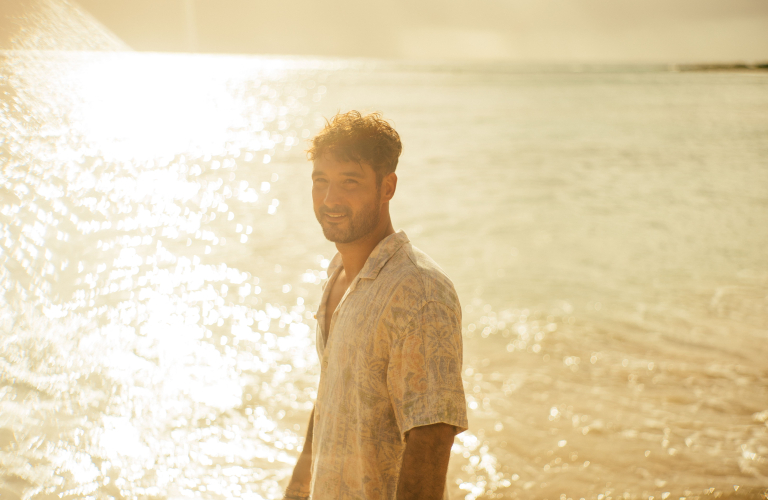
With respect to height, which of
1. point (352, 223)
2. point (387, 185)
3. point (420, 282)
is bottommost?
point (420, 282)

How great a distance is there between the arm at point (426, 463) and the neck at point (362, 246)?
652 mm

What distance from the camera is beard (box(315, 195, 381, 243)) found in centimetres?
210

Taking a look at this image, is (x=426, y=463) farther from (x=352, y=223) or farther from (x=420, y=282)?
(x=352, y=223)

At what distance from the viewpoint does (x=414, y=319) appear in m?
1.81

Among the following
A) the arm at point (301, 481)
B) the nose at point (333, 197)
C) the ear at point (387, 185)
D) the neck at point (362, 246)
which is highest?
the ear at point (387, 185)

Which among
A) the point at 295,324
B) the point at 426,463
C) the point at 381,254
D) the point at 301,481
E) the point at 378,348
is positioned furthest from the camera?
the point at 295,324

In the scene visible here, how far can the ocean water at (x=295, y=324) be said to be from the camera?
16.7 feet

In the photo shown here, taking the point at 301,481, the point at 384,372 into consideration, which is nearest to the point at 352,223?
the point at 384,372

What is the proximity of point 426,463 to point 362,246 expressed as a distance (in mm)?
763

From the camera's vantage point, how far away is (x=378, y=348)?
74.6 inches

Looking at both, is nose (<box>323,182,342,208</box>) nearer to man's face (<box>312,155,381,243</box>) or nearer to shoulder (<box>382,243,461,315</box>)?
man's face (<box>312,155,381,243</box>)

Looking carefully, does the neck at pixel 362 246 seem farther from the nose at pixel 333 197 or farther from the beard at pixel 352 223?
the nose at pixel 333 197

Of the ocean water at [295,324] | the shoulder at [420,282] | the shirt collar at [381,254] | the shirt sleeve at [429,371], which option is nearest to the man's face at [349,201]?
the shirt collar at [381,254]

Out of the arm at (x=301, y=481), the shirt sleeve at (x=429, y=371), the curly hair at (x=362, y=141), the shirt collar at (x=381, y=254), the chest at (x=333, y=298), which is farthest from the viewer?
the arm at (x=301, y=481)
